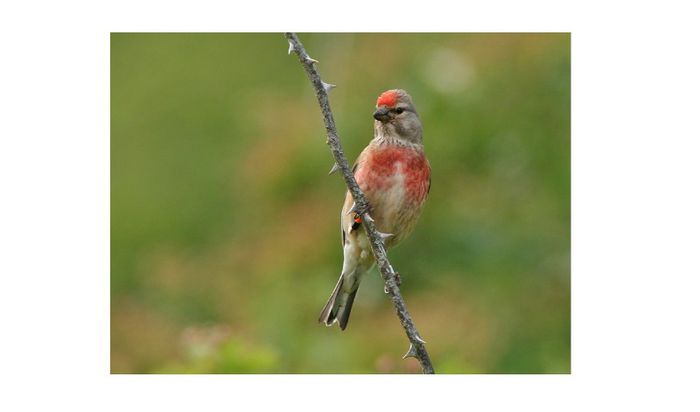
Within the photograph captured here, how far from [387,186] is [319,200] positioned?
7.26 ft

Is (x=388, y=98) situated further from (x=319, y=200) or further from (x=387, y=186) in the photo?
(x=319, y=200)

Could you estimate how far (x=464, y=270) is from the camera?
6.09 metres

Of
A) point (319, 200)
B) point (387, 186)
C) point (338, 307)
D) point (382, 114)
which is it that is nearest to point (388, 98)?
point (382, 114)

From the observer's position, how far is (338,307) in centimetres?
446

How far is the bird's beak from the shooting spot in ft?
13.7

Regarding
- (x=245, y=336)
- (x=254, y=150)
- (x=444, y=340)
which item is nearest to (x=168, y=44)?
(x=254, y=150)

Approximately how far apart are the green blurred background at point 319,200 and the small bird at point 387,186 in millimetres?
775

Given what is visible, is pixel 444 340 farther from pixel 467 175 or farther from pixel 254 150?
pixel 254 150

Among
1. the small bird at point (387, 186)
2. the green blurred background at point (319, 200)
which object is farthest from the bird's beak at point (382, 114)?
the green blurred background at point (319, 200)

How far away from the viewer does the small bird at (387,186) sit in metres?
4.23

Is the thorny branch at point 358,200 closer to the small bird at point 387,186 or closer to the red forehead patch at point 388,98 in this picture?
the small bird at point 387,186

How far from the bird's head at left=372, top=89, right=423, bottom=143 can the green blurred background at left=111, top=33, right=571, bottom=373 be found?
1339 millimetres

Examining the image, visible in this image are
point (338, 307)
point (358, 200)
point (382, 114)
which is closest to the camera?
point (358, 200)

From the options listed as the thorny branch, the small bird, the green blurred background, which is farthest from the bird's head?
the green blurred background
